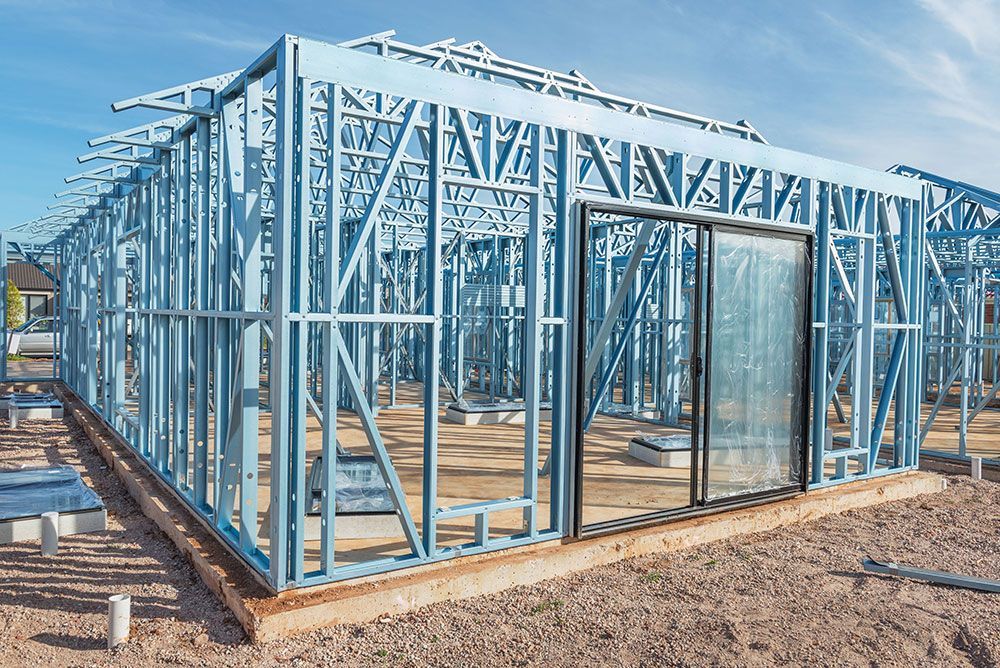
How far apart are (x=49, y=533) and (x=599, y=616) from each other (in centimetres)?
400

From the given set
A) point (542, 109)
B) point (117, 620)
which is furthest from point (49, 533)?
point (542, 109)

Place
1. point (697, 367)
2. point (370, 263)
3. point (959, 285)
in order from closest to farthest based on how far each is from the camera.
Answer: point (697, 367), point (370, 263), point (959, 285)

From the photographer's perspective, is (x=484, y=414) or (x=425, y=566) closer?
(x=425, y=566)

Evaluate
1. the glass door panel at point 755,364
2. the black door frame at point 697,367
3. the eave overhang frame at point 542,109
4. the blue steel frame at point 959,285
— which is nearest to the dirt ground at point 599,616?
the black door frame at point 697,367

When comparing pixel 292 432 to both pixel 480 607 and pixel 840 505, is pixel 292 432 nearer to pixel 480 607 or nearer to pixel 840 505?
pixel 480 607

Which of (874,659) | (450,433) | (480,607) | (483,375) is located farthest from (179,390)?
(483,375)

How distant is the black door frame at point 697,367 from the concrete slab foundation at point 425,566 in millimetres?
88

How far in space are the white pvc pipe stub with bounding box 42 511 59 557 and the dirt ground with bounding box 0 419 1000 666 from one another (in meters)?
0.12

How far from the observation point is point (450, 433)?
1104cm

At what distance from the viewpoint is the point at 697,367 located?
22.0ft

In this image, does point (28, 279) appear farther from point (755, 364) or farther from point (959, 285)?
point (755, 364)

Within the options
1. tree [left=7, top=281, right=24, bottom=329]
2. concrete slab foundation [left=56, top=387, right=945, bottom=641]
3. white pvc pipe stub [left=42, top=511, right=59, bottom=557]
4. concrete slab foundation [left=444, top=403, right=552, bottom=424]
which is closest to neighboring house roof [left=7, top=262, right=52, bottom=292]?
tree [left=7, top=281, right=24, bottom=329]

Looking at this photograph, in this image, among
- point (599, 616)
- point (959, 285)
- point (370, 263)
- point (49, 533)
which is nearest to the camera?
point (599, 616)

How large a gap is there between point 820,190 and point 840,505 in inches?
126
